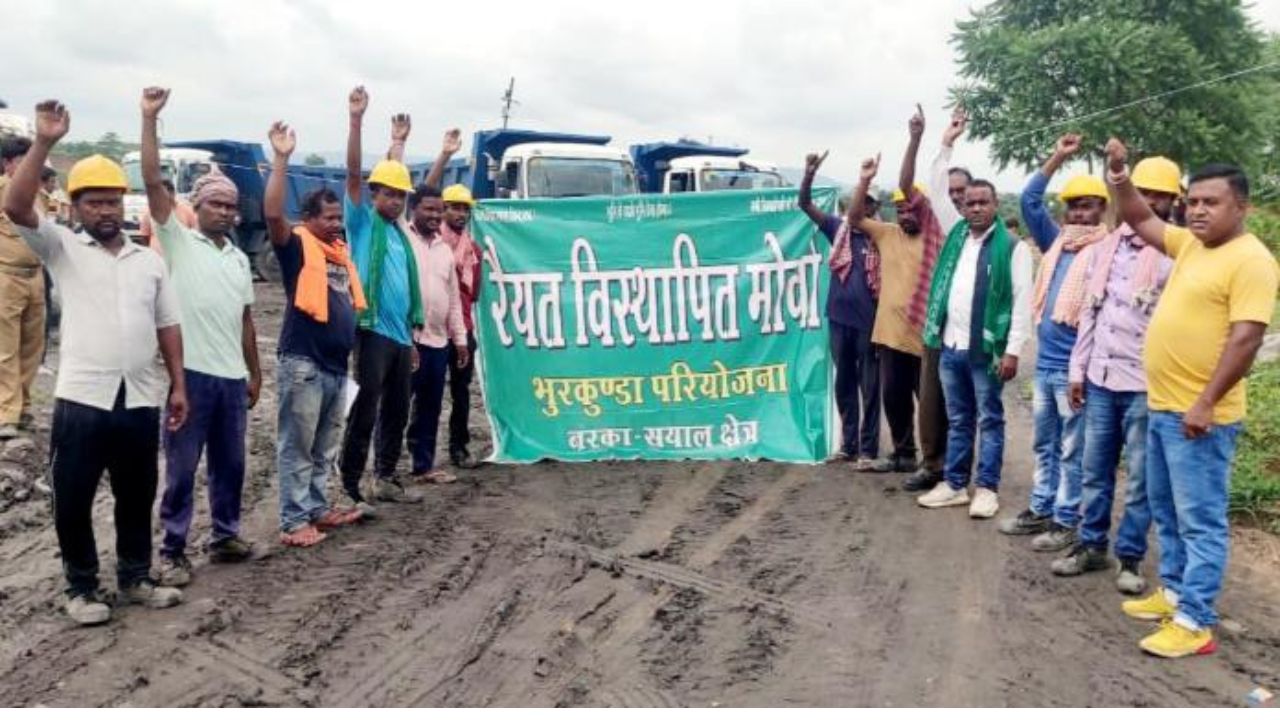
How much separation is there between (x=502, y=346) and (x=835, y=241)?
7.81ft

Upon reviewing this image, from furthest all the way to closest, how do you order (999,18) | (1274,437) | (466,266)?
(999,18)
(1274,437)
(466,266)

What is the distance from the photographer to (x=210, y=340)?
4.53m

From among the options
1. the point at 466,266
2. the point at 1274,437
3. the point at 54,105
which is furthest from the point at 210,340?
the point at 1274,437

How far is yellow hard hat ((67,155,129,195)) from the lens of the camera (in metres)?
3.84

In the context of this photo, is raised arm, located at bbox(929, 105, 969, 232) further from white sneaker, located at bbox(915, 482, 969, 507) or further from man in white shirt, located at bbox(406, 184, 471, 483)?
man in white shirt, located at bbox(406, 184, 471, 483)

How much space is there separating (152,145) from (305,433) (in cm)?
163

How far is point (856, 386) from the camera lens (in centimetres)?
685

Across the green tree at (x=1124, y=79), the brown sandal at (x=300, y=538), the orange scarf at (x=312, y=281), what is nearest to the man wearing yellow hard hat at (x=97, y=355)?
the orange scarf at (x=312, y=281)

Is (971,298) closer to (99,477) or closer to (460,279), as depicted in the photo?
(460,279)

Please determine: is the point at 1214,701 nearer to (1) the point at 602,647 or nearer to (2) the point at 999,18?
(1) the point at 602,647

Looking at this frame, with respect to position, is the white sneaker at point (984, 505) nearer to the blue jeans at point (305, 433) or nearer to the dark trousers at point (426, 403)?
→ the dark trousers at point (426, 403)

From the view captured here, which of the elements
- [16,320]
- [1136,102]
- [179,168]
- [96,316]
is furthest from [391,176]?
[1136,102]

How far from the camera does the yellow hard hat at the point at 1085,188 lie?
16.6 feet

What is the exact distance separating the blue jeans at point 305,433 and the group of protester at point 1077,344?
10.8 feet
